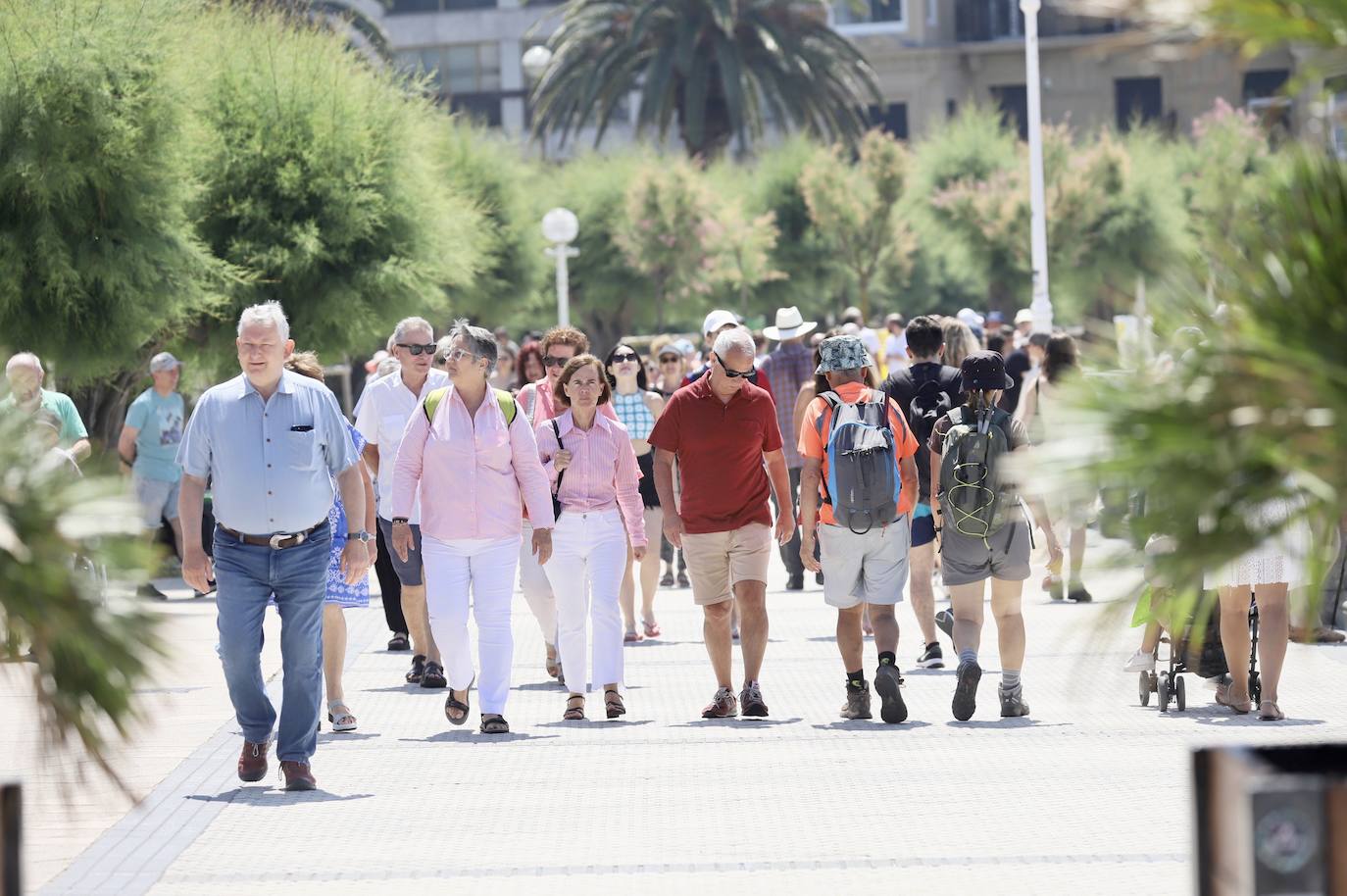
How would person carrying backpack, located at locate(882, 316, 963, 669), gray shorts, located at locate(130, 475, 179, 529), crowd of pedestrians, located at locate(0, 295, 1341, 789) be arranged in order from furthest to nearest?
1. gray shorts, located at locate(130, 475, 179, 529)
2. person carrying backpack, located at locate(882, 316, 963, 669)
3. crowd of pedestrians, located at locate(0, 295, 1341, 789)

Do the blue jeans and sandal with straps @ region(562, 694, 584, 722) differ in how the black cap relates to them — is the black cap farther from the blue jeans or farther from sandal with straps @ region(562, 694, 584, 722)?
the blue jeans

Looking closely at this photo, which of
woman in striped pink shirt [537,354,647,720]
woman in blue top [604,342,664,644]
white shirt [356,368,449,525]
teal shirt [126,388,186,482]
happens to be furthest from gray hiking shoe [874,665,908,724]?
teal shirt [126,388,186,482]

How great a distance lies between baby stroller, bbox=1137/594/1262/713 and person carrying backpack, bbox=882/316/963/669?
167 cm

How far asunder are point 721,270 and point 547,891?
4067 centimetres

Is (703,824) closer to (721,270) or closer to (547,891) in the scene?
(547,891)

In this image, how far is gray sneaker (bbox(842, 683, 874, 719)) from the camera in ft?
32.0

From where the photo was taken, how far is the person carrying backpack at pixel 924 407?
1174cm

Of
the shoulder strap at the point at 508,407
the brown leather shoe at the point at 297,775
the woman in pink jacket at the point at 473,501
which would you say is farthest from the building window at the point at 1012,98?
the brown leather shoe at the point at 297,775

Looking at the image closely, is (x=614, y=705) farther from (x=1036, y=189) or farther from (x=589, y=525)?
(x=1036, y=189)

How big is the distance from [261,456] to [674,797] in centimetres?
208

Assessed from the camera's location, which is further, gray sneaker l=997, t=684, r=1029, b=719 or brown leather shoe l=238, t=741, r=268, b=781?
gray sneaker l=997, t=684, r=1029, b=719

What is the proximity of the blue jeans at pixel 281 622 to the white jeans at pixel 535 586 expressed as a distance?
109 inches

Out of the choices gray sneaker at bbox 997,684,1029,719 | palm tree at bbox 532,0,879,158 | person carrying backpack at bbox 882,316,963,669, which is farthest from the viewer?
palm tree at bbox 532,0,879,158

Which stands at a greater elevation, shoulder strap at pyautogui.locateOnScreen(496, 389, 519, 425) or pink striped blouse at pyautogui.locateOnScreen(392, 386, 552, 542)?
shoulder strap at pyautogui.locateOnScreen(496, 389, 519, 425)
